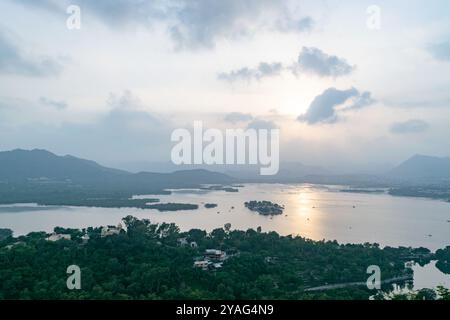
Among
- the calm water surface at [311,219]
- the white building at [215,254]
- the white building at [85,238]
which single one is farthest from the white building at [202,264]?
the calm water surface at [311,219]

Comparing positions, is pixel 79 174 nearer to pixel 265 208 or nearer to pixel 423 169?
pixel 265 208

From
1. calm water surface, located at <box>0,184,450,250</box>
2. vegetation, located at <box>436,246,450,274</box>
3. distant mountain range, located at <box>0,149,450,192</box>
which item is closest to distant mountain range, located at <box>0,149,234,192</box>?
distant mountain range, located at <box>0,149,450,192</box>

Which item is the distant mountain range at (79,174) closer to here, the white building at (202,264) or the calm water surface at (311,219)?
the calm water surface at (311,219)

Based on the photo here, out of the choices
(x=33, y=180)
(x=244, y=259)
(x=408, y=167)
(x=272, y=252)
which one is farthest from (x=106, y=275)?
(x=408, y=167)

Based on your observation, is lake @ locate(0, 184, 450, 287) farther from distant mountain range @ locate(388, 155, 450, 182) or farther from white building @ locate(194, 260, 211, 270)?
distant mountain range @ locate(388, 155, 450, 182)
